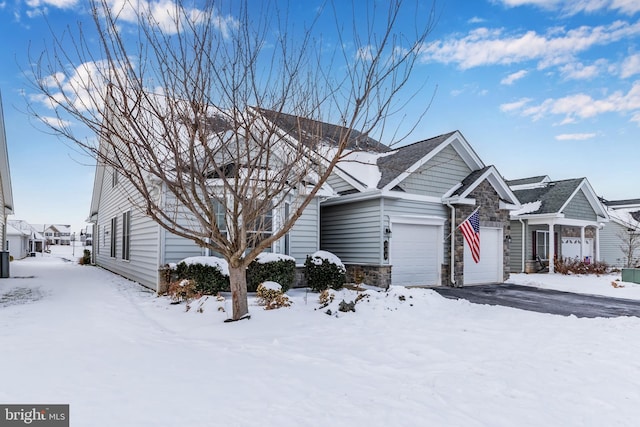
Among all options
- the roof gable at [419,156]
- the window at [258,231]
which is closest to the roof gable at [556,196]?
the roof gable at [419,156]

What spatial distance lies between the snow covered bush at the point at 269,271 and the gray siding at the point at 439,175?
488cm

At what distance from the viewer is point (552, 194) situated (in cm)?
1942

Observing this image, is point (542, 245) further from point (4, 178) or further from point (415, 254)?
point (4, 178)

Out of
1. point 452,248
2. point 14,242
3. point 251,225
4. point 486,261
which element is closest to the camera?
point 251,225

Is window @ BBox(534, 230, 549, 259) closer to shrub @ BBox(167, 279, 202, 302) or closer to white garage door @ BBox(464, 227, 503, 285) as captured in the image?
white garage door @ BBox(464, 227, 503, 285)

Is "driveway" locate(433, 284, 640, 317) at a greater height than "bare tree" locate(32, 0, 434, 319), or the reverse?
"bare tree" locate(32, 0, 434, 319)

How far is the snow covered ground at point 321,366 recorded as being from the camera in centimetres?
344

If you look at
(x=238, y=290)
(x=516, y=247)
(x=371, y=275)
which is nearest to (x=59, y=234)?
(x=516, y=247)

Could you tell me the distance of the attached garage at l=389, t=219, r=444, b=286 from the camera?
41.4 ft

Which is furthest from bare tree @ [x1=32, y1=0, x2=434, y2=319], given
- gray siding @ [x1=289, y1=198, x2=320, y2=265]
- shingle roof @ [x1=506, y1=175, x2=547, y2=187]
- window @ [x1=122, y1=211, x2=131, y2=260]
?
shingle roof @ [x1=506, y1=175, x2=547, y2=187]

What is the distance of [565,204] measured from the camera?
1822 centimetres

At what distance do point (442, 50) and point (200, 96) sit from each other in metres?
4.63

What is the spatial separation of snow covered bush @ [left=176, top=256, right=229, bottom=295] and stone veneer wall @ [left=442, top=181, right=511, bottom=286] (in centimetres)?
759

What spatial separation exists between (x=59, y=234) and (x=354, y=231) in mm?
90229
